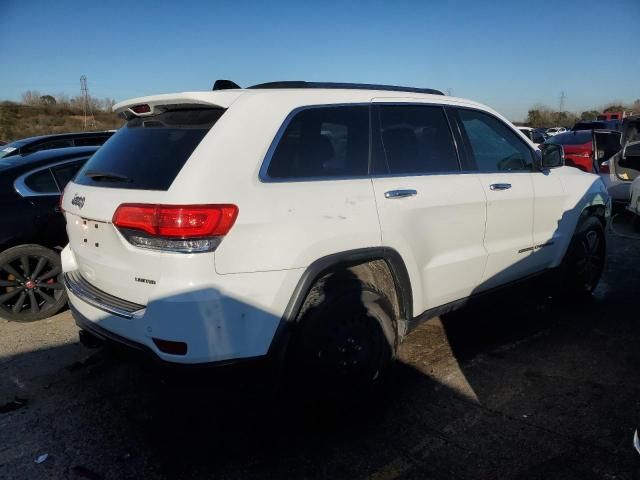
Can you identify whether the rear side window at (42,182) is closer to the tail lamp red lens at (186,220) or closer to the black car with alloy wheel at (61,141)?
the tail lamp red lens at (186,220)

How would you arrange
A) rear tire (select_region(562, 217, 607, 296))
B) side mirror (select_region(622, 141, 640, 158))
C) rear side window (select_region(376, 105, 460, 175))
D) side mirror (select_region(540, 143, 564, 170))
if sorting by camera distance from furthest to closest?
side mirror (select_region(622, 141, 640, 158)), rear tire (select_region(562, 217, 607, 296)), side mirror (select_region(540, 143, 564, 170)), rear side window (select_region(376, 105, 460, 175))

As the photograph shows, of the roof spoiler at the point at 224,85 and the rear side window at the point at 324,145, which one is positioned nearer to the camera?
the rear side window at the point at 324,145

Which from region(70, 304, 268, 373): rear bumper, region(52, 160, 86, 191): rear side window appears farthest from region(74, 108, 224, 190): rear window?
region(52, 160, 86, 191): rear side window

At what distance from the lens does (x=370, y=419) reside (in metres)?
2.97

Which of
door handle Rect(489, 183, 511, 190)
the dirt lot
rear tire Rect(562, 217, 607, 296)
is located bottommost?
the dirt lot

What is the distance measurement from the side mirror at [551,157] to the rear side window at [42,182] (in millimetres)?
4394

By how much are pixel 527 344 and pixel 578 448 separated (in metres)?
1.43

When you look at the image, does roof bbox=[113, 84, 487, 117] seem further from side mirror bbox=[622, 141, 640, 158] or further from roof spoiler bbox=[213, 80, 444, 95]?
side mirror bbox=[622, 141, 640, 158]

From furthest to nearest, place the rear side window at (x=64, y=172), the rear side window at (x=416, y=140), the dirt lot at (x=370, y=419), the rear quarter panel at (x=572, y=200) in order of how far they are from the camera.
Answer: the rear side window at (x=64, y=172) → the rear quarter panel at (x=572, y=200) → the rear side window at (x=416, y=140) → the dirt lot at (x=370, y=419)

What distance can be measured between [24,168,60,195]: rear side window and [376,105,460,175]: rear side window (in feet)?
10.9

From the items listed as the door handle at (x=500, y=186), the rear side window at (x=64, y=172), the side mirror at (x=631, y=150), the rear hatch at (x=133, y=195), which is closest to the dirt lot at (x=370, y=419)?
the rear hatch at (x=133, y=195)

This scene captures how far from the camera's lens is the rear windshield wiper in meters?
2.58

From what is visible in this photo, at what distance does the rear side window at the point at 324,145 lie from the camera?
2580 mm

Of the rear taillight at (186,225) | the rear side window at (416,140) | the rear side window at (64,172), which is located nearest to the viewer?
the rear taillight at (186,225)
